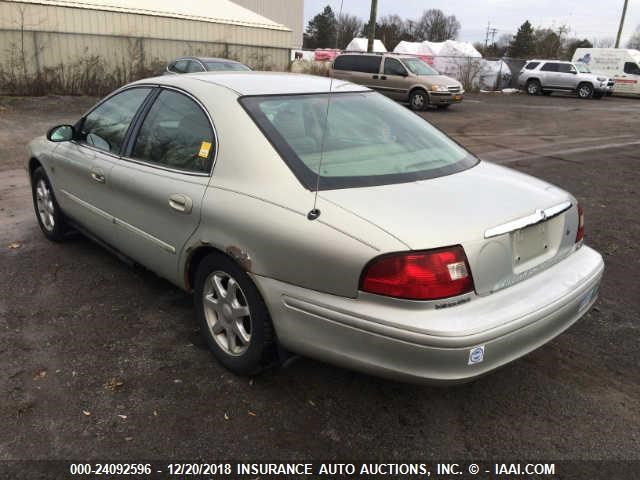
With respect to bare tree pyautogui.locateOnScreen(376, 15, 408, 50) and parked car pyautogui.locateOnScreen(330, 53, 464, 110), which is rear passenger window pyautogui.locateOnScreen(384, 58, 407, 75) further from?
bare tree pyautogui.locateOnScreen(376, 15, 408, 50)

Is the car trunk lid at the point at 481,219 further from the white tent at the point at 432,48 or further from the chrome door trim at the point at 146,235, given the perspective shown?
the white tent at the point at 432,48

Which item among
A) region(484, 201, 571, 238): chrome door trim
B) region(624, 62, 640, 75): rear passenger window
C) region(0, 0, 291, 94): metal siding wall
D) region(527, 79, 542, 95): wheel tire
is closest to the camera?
region(484, 201, 571, 238): chrome door trim

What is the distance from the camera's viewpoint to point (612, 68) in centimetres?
2944

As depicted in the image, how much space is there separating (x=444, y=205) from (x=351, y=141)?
2.70 ft

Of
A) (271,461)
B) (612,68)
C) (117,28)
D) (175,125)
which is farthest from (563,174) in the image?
(612,68)

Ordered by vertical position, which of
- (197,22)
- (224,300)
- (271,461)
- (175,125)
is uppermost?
(197,22)

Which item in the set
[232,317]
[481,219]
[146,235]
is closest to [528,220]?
[481,219]

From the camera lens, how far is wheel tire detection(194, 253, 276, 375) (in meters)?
2.76

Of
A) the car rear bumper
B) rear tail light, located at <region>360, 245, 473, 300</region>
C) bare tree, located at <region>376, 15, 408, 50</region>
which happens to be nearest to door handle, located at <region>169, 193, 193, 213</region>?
the car rear bumper

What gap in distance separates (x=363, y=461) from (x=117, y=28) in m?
20.1

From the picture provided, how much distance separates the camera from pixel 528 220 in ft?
8.46

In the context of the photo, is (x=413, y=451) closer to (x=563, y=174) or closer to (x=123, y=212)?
(x=123, y=212)

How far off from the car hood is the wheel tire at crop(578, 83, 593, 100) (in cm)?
2759

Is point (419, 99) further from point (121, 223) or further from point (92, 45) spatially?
point (121, 223)
